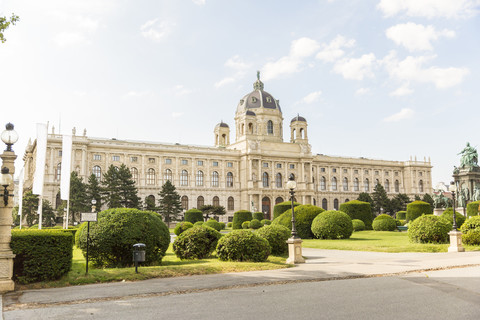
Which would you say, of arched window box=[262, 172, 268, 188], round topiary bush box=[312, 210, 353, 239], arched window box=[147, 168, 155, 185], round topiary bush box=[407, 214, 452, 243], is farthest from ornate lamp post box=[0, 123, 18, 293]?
arched window box=[262, 172, 268, 188]

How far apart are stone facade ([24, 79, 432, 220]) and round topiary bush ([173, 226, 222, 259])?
4569 centimetres

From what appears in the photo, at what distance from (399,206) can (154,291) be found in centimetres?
7326

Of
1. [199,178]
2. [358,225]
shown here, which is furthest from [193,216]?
[199,178]

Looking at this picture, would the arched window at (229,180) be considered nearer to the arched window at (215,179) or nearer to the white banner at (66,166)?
the arched window at (215,179)

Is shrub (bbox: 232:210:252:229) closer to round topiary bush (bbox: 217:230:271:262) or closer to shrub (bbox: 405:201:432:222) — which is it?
shrub (bbox: 405:201:432:222)

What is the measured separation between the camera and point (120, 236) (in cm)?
1238

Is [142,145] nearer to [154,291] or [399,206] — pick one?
[399,206]

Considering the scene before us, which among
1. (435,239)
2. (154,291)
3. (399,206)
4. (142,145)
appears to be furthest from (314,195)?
(154,291)

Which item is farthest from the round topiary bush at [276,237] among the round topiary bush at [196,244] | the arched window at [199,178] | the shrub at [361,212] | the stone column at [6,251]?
the arched window at [199,178]

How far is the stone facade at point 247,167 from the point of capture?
64438mm

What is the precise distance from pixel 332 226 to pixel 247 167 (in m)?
49.2

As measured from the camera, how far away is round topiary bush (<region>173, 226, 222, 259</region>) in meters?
15.4

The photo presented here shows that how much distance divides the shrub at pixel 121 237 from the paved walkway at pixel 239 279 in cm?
218

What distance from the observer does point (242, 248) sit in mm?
13844
